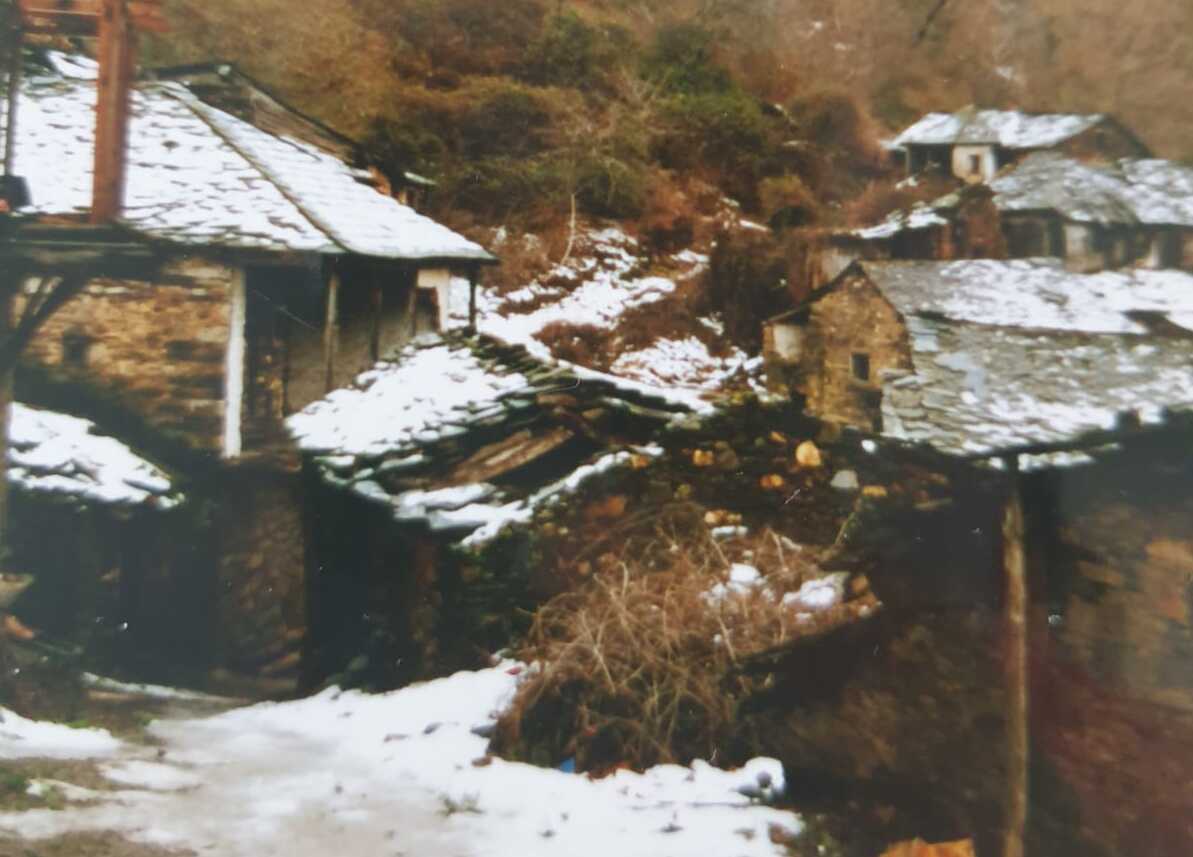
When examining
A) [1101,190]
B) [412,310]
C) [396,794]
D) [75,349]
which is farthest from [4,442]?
[1101,190]

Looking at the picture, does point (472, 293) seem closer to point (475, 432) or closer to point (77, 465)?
point (475, 432)

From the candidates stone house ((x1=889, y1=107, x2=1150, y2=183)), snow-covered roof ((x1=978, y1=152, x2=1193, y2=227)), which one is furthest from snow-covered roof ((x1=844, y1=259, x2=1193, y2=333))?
stone house ((x1=889, y1=107, x2=1150, y2=183))

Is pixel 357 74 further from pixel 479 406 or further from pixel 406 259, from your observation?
pixel 479 406

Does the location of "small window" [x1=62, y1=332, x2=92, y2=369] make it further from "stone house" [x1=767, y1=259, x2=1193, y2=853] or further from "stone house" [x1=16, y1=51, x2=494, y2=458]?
"stone house" [x1=767, y1=259, x2=1193, y2=853]

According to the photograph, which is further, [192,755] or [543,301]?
[543,301]

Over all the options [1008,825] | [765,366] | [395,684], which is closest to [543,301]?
[765,366]

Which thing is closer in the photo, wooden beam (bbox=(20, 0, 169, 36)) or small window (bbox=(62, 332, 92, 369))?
small window (bbox=(62, 332, 92, 369))
